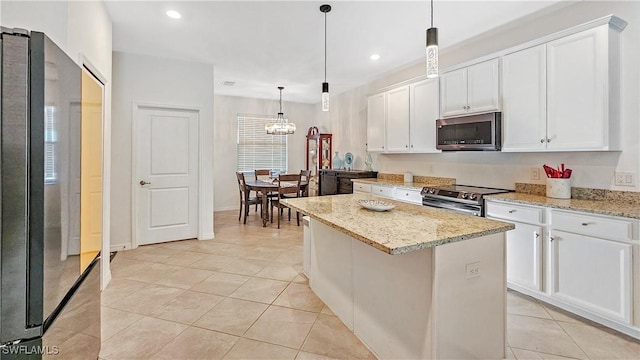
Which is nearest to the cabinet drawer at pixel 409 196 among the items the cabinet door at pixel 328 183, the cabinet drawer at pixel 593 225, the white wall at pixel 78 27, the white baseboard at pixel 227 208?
the cabinet drawer at pixel 593 225

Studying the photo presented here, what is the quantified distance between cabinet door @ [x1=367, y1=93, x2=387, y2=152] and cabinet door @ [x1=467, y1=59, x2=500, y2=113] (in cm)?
150

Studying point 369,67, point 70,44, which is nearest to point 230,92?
point 369,67

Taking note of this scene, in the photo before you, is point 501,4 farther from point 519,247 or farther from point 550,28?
point 519,247

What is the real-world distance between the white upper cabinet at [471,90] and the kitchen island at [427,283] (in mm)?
1823

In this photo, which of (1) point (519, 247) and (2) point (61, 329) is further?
(1) point (519, 247)

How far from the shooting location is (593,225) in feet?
7.27

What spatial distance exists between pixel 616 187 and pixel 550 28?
64.0 inches

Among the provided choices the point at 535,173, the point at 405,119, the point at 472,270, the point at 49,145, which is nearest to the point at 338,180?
the point at 405,119

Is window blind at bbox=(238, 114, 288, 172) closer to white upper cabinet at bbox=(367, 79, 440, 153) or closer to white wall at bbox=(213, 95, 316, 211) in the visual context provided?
white wall at bbox=(213, 95, 316, 211)

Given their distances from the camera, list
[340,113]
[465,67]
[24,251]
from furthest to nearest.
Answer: [340,113]
[465,67]
[24,251]

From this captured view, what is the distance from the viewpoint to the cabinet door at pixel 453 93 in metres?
3.49

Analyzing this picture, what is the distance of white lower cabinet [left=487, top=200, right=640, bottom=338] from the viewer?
2.08 metres

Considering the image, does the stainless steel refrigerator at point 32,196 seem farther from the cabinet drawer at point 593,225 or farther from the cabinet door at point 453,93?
the cabinet door at point 453,93

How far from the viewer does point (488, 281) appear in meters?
1.68
